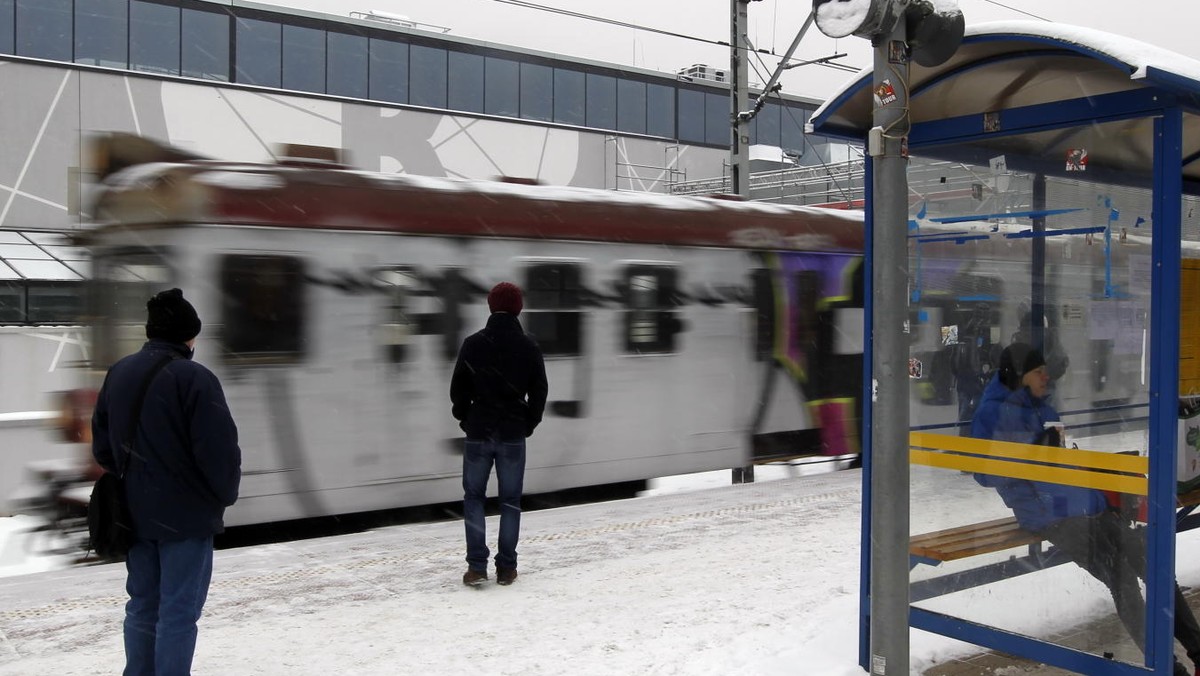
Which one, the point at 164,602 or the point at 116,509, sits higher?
the point at 116,509

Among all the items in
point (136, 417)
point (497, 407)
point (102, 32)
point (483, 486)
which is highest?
point (102, 32)

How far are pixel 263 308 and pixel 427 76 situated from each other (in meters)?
26.2

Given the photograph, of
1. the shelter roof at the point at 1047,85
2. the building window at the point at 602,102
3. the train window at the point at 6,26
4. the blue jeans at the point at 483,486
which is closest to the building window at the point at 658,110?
the building window at the point at 602,102

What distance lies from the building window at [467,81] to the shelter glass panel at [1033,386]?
2956 centimetres

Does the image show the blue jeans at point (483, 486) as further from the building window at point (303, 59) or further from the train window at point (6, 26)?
the building window at point (303, 59)

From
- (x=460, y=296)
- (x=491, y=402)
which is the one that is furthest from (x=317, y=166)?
(x=491, y=402)

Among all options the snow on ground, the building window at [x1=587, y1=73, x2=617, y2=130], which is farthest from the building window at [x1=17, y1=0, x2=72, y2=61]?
the snow on ground

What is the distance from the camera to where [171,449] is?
13.8 feet

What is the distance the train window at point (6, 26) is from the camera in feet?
82.0

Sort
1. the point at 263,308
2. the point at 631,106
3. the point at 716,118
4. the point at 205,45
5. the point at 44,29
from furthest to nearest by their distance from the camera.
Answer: the point at 716,118, the point at 631,106, the point at 205,45, the point at 44,29, the point at 263,308

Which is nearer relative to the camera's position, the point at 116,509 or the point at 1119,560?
the point at 116,509

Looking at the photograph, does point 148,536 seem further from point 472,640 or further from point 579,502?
point 579,502

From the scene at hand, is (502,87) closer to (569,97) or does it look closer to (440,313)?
(569,97)

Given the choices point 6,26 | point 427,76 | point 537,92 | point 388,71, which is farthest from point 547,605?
point 537,92
